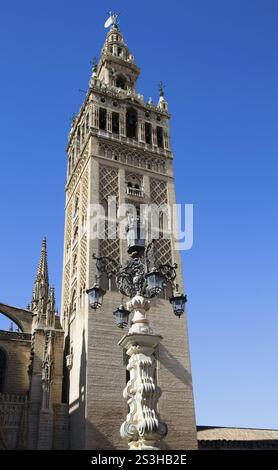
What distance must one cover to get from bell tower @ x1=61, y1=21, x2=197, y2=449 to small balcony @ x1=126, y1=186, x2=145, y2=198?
0.06m

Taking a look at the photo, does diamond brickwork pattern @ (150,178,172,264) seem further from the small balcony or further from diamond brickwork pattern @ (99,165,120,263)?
diamond brickwork pattern @ (99,165,120,263)

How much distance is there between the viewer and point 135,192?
1120 inches

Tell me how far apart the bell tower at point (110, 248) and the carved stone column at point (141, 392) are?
12772mm

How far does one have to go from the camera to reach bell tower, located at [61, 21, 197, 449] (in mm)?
21656

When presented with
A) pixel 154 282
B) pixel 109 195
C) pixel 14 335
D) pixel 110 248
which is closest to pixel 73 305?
pixel 14 335

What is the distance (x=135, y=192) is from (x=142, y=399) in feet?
67.7

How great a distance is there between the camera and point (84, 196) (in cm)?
2817

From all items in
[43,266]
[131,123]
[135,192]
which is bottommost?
[43,266]

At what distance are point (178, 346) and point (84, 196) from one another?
1020 centimetres

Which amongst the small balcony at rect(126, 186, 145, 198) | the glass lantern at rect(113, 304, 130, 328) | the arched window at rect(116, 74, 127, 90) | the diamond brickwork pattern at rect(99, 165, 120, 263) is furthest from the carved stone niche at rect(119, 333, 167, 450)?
the arched window at rect(116, 74, 127, 90)

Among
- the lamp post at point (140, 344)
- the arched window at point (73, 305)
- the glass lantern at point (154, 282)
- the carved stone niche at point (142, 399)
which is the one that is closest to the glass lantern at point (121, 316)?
the lamp post at point (140, 344)

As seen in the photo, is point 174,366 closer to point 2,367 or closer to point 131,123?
point 2,367

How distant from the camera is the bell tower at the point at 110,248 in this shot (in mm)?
21656
